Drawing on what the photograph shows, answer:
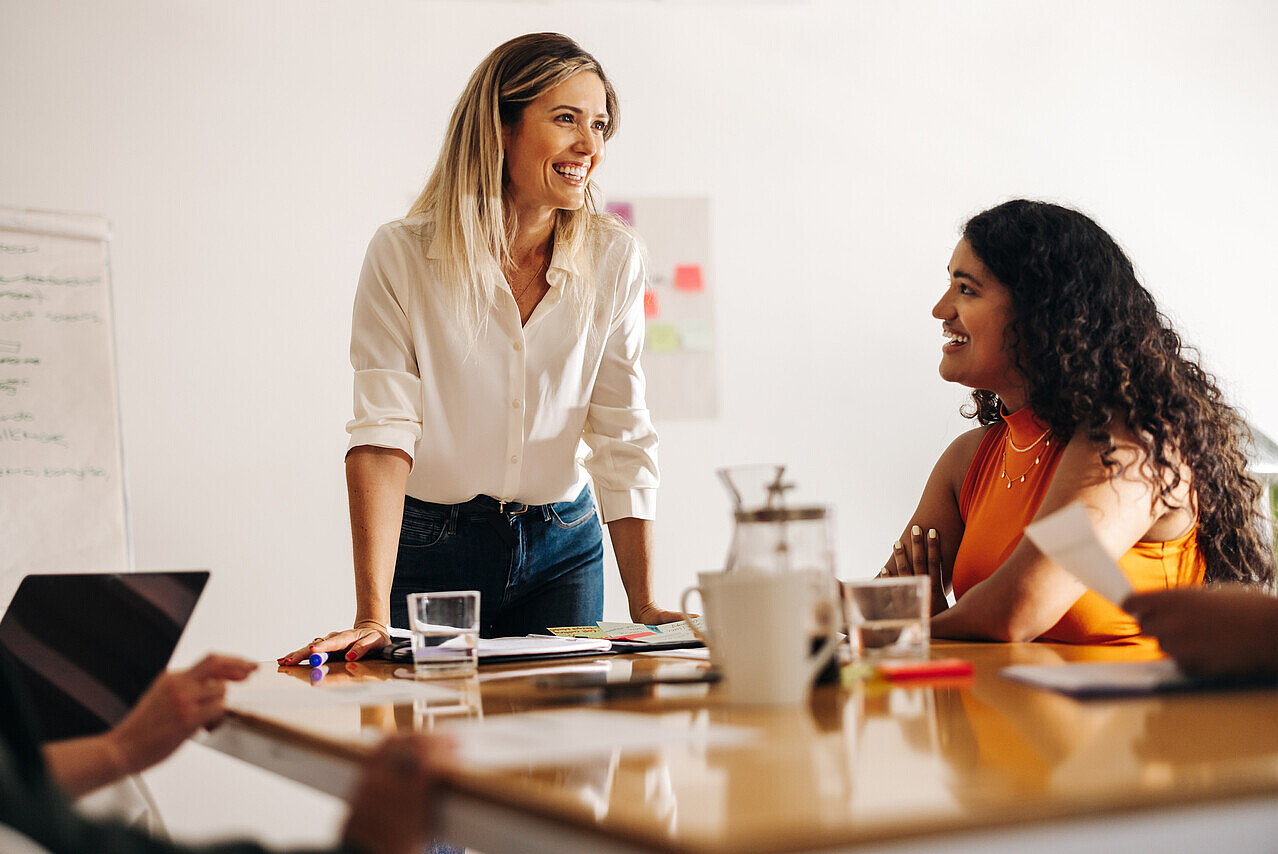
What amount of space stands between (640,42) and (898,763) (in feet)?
9.95

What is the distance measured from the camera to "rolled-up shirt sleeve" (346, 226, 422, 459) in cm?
178

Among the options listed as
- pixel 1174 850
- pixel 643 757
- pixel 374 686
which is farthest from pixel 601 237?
pixel 1174 850

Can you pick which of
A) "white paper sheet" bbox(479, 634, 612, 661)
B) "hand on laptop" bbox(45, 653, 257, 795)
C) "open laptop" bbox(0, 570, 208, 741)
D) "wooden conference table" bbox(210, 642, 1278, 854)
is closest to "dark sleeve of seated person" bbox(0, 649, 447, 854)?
"wooden conference table" bbox(210, 642, 1278, 854)

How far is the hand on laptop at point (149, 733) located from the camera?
846mm

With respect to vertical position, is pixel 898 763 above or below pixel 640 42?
below

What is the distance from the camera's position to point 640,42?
339 cm

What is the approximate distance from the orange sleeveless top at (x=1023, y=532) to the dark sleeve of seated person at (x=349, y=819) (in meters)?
1.03

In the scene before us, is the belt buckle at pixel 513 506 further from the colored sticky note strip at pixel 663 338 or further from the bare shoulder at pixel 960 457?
the colored sticky note strip at pixel 663 338

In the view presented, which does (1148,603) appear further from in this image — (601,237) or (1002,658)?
(601,237)

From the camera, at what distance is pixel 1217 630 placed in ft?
2.83

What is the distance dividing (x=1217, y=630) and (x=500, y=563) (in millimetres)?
1140

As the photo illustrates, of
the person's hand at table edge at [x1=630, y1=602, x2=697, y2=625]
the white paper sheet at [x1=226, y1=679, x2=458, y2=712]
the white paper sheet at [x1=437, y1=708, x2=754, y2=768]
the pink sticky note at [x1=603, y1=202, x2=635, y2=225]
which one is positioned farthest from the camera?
the pink sticky note at [x1=603, y1=202, x2=635, y2=225]

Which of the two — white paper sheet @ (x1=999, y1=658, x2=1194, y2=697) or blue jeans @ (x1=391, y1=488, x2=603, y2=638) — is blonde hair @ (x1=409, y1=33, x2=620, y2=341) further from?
white paper sheet @ (x1=999, y1=658, x2=1194, y2=697)

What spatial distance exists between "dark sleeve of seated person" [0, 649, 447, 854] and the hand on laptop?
19 cm
